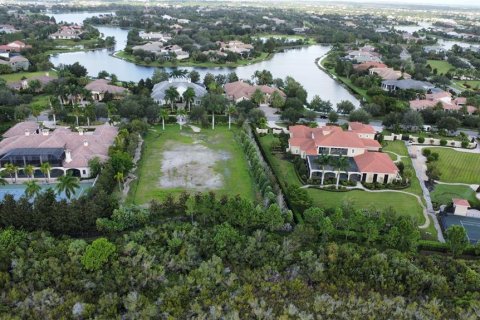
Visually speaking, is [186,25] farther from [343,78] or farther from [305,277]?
[305,277]

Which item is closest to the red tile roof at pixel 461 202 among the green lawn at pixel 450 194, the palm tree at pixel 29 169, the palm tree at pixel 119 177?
the green lawn at pixel 450 194

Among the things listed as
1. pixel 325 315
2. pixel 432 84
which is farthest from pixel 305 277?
pixel 432 84

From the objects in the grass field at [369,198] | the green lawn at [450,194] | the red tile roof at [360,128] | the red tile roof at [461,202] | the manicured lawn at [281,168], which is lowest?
the green lawn at [450,194]

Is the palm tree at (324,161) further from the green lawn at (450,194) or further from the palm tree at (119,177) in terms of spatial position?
the palm tree at (119,177)

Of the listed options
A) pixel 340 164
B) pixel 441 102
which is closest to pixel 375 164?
pixel 340 164

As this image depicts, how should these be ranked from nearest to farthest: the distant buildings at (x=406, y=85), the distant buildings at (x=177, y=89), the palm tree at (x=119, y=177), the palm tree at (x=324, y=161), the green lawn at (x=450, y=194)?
the palm tree at (x=119, y=177)
the green lawn at (x=450, y=194)
the palm tree at (x=324, y=161)
the distant buildings at (x=177, y=89)
the distant buildings at (x=406, y=85)

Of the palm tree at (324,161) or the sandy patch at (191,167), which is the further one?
the palm tree at (324,161)

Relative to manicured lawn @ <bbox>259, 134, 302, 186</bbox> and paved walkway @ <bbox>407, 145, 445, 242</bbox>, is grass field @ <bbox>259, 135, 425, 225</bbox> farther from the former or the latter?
paved walkway @ <bbox>407, 145, 445, 242</bbox>
